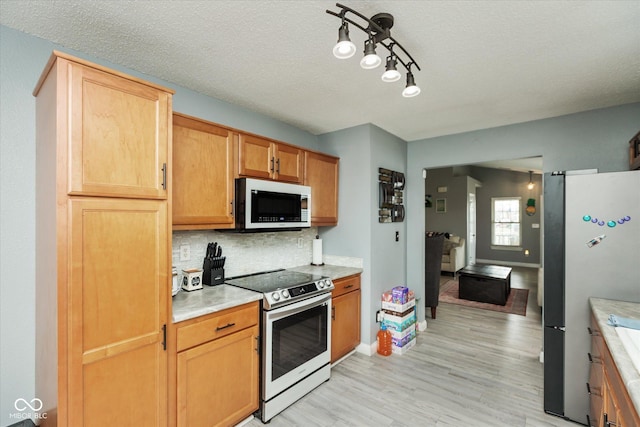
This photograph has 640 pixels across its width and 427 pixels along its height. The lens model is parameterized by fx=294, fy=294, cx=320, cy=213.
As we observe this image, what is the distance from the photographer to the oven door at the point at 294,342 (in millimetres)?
2141

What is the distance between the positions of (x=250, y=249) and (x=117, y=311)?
1.47m

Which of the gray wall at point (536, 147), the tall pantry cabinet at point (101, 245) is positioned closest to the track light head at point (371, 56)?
the tall pantry cabinet at point (101, 245)

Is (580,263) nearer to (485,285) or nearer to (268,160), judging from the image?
(268,160)

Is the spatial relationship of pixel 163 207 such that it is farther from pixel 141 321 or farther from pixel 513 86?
pixel 513 86

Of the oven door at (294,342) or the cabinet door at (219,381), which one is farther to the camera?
the oven door at (294,342)

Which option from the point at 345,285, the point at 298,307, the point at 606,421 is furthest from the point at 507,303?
the point at 298,307

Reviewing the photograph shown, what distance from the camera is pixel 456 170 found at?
823 cm

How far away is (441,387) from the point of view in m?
2.59

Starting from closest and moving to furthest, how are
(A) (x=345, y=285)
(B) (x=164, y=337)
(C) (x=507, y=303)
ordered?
(B) (x=164, y=337) → (A) (x=345, y=285) → (C) (x=507, y=303)

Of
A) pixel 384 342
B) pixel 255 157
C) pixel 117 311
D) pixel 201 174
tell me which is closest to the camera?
pixel 117 311

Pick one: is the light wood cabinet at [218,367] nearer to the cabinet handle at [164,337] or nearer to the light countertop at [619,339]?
the cabinet handle at [164,337]

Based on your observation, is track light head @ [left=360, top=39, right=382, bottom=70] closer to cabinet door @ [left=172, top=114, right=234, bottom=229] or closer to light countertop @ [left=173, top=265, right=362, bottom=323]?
cabinet door @ [left=172, top=114, right=234, bottom=229]

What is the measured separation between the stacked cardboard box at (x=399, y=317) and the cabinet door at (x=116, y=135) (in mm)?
2601

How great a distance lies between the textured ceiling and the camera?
146cm
